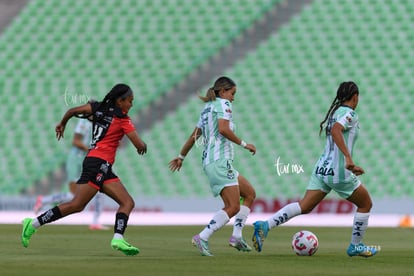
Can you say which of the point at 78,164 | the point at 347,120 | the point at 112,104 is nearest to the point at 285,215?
the point at 347,120

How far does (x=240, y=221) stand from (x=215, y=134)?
1073 millimetres

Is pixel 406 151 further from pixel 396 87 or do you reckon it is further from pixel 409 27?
pixel 409 27

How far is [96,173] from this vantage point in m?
10.1

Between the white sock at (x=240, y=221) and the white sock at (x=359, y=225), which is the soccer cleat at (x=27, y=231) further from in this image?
the white sock at (x=359, y=225)

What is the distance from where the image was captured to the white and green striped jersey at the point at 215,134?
10.4m

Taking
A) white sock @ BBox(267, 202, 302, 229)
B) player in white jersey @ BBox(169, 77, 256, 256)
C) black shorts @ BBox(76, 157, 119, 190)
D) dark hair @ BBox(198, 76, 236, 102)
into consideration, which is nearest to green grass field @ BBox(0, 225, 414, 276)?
white sock @ BBox(267, 202, 302, 229)

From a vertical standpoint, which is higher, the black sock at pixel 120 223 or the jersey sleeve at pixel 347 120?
the jersey sleeve at pixel 347 120

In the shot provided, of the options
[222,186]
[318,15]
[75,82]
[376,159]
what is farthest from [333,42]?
[222,186]

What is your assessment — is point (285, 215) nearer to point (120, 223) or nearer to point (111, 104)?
point (120, 223)

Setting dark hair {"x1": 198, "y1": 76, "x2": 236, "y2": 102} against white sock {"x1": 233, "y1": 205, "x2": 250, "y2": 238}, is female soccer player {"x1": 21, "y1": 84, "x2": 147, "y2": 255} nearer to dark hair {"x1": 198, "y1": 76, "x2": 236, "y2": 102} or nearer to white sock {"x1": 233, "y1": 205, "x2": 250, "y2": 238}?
dark hair {"x1": 198, "y1": 76, "x2": 236, "y2": 102}

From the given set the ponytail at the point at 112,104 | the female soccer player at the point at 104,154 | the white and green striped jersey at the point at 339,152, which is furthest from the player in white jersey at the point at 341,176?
the ponytail at the point at 112,104

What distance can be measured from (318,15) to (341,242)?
445 inches

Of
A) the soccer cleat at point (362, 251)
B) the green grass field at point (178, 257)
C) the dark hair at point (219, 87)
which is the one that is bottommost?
the green grass field at point (178, 257)

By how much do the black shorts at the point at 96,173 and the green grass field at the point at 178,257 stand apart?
28.8 inches
